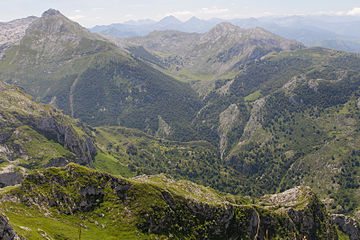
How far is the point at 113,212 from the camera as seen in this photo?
96688 millimetres

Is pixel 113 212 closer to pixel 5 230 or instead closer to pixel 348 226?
pixel 5 230

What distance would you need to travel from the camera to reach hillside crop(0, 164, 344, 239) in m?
81.4

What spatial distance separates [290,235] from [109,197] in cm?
10175

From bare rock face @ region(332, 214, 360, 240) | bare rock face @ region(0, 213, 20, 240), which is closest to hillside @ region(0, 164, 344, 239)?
bare rock face @ region(0, 213, 20, 240)

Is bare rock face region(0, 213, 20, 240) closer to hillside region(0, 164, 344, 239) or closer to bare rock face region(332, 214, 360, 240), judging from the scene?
hillside region(0, 164, 344, 239)

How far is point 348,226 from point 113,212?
18441 cm

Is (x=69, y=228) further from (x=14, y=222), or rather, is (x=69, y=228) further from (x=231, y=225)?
(x=231, y=225)

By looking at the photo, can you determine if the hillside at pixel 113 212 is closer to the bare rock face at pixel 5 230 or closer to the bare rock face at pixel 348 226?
the bare rock face at pixel 5 230

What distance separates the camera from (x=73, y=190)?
3767 inches

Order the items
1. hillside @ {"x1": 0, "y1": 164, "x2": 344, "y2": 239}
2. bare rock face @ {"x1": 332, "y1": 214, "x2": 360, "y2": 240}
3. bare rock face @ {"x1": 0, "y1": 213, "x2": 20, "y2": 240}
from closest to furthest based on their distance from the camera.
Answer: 1. bare rock face @ {"x1": 0, "y1": 213, "x2": 20, "y2": 240}
2. hillside @ {"x1": 0, "y1": 164, "x2": 344, "y2": 239}
3. bare rock face @ {"x1": 332, "y1": 214, "x2": 360, "y2": 240}

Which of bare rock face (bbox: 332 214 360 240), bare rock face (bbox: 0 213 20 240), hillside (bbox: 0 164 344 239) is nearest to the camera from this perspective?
bare rock face (bbox: 0 213 20 240)

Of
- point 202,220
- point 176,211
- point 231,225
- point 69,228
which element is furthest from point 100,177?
point 231,225

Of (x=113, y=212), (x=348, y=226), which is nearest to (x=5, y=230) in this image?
(x=113, y=212)

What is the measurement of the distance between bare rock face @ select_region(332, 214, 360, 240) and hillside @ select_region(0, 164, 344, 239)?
7914 cm
